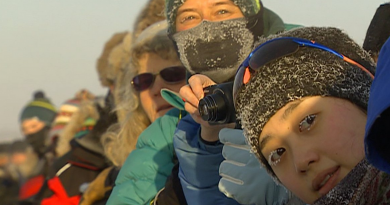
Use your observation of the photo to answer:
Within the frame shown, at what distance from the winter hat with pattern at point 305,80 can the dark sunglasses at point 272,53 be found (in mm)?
11

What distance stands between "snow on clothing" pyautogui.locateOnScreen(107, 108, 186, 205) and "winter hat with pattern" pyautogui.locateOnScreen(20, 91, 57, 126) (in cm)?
457

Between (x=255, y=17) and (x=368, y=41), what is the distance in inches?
28.6

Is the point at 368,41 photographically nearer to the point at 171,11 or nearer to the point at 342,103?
the point at 342,103

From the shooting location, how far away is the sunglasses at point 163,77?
3.13 metres

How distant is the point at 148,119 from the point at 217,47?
4.24 ft

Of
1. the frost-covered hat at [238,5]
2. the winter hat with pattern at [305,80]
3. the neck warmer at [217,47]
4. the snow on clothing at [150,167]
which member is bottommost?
the snow on clothing at [150,167]

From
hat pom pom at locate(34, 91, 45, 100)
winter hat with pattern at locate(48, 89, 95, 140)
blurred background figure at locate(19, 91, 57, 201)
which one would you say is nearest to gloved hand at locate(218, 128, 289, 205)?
blurred background figure at locate(19, 91, 57, 201)

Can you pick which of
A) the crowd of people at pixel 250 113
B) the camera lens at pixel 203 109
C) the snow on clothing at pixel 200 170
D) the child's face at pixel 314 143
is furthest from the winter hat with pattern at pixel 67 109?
the child's face at pixel 314 143

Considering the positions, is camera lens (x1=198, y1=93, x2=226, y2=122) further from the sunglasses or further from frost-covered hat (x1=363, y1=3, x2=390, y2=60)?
the sunglasses

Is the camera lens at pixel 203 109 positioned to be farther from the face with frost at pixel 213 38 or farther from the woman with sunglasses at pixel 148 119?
the woman with sunglasses at pixel 148 119

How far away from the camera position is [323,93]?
1.31 metres

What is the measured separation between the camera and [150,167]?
262 cm

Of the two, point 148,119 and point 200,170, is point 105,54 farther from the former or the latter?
point 200,170

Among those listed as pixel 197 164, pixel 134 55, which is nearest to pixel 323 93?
pixel 197 164
